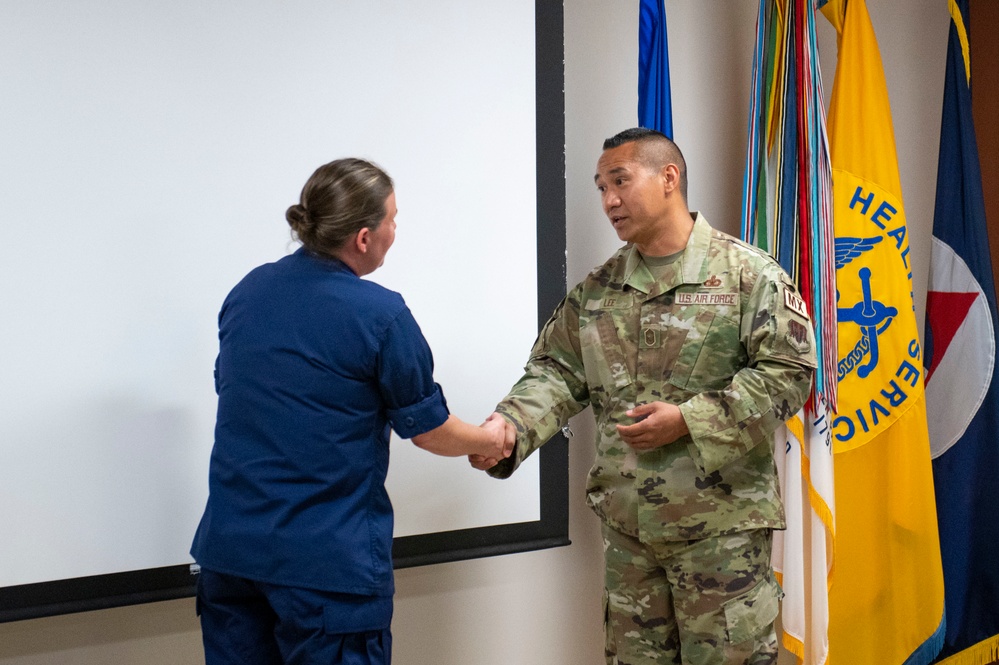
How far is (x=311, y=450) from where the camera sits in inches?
58.3

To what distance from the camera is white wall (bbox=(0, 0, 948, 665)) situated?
2.05m

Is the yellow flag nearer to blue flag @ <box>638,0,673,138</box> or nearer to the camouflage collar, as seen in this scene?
blue flag @ <box>638,0,673,138</box>

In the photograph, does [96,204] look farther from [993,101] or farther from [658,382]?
[993,101]

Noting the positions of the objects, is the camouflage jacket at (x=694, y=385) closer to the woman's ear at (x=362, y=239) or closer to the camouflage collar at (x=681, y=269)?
the camouflage collar at (x=681, y=269)

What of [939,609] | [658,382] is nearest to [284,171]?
[658,382]

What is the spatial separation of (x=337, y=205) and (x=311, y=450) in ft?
1.41

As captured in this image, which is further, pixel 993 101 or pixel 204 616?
pixel 993 101

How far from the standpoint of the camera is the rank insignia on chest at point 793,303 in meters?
1.93

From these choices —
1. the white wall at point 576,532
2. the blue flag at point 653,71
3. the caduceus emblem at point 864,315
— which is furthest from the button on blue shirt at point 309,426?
the caduceus emblem at point 864,315

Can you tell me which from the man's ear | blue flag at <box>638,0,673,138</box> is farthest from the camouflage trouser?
blue flag at <box>638,0,673,138</box>

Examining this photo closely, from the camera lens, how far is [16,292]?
5.95 ft

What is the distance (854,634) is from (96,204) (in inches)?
92.8

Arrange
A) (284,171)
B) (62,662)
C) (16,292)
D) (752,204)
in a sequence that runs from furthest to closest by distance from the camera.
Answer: (752,204), (284,171), (62,662), (16,292)

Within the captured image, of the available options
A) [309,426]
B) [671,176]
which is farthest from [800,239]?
[309,426]
